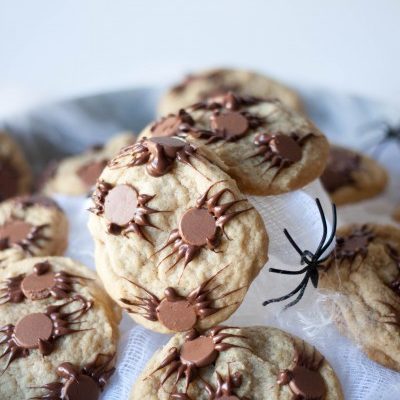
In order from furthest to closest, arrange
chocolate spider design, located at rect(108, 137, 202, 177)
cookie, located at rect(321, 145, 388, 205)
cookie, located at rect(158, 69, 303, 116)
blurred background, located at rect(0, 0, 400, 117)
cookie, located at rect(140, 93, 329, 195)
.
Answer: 1. blurred background, located at rect(0, 0, 400, 117)
2. cookie, located at rect(158, 69, 303, 116)
3. cookie, located at rect(321, 145, 388, 205)
4. cookie, located at rect(140, 93, 329, 195)
5. chocolate spider design, located at rect(108, 137, 202, 177)

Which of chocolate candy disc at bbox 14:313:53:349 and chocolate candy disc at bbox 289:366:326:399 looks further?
chocolate candy disc at bbox 14:313:53:349

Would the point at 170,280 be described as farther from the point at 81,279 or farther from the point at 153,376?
the point at 81,279

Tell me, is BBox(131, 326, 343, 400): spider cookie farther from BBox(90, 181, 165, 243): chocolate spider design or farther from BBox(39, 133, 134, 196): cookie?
BBox(39, 133, 134, 196): cookie

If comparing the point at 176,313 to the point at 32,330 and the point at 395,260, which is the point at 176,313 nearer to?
the point at 32,330

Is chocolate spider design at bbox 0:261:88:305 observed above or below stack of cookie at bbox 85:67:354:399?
below

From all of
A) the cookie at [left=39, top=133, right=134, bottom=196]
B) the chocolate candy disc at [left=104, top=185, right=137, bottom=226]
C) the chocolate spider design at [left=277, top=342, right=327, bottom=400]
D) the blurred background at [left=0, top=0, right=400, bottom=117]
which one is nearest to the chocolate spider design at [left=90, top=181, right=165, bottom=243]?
the chocolate candy disc at [left=104, top=185, right=137, bottom=226]

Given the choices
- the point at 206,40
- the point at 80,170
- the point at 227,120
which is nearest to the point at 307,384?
the point at 227,120

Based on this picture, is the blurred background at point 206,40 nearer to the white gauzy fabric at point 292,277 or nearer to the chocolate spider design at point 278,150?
the white gauzy fabric at point 292,277

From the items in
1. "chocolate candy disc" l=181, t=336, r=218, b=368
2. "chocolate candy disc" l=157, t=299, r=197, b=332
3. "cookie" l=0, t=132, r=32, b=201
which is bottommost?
"cookie" l=0, t=132, r=32, b=201

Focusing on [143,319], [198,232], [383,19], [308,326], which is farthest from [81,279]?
[383,19]
